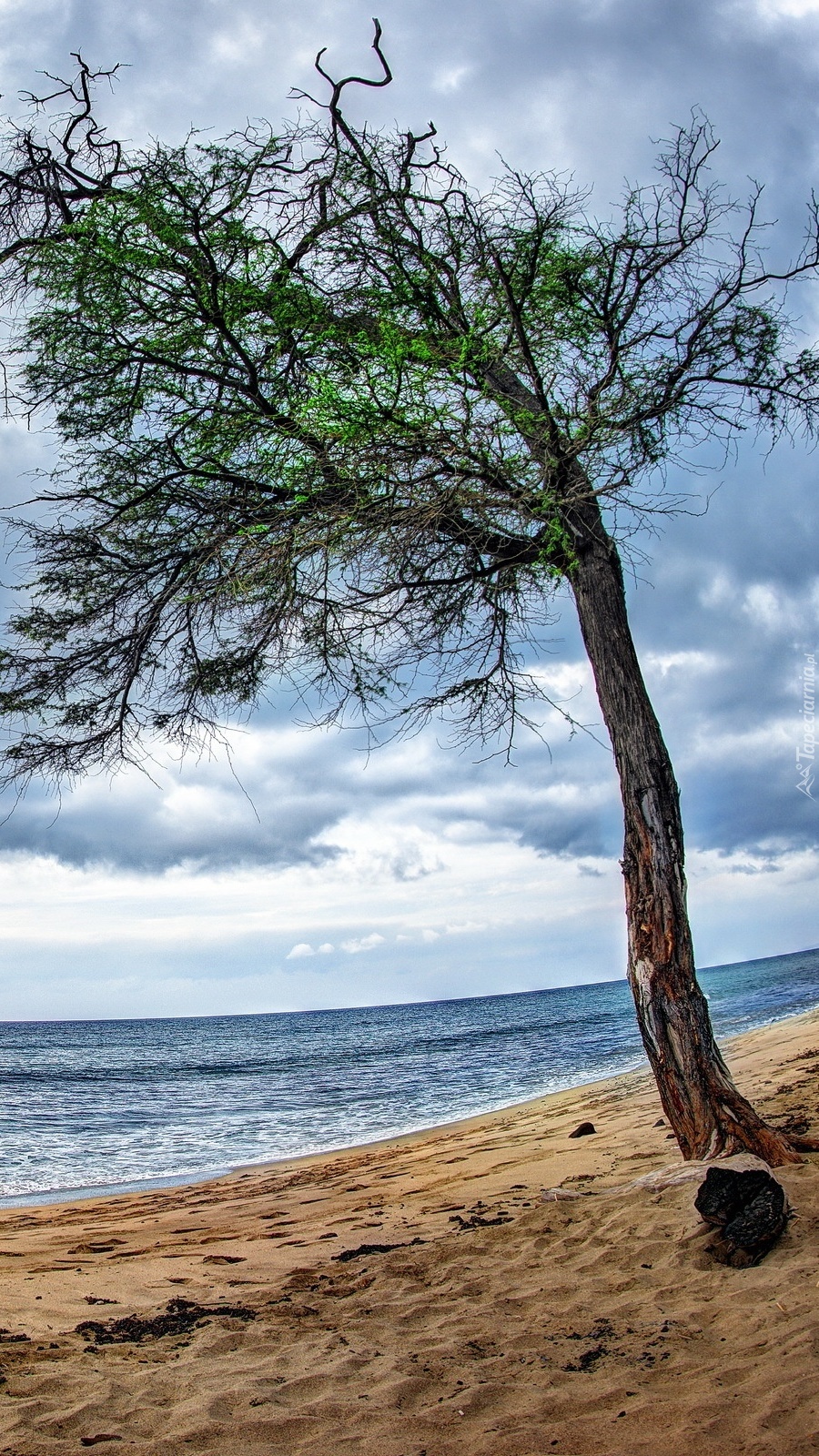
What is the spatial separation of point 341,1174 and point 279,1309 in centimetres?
598

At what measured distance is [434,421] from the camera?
4473mm

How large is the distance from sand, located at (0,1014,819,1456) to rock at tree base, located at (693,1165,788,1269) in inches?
4.7

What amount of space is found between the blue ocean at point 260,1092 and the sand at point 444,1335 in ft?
21.6

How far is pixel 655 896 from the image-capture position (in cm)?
584

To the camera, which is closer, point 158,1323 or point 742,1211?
point 742,1211

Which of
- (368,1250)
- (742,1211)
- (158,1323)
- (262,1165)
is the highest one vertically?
(742,1211)

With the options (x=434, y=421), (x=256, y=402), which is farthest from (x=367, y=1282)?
(x=256, y=402)

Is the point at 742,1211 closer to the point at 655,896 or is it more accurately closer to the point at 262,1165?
the point at 655,896

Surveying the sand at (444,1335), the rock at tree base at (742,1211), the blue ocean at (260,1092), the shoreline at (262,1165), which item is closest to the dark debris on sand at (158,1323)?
the sand at (444,1335)

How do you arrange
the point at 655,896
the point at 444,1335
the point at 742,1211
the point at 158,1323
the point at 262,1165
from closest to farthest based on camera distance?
the point at 444,1335 < the point at 742,1211 < the point at 158,1323 < the point at 655,896 < the point at 262,1165

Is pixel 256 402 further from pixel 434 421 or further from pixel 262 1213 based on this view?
pixel 262 1213

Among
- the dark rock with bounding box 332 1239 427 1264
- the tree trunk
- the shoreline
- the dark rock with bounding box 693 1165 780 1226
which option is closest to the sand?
the dark rock with bounding box 332 1239 427 1264

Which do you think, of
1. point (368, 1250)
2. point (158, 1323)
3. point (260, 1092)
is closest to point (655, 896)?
point (368, 1250)

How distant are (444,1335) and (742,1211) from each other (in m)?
1.72
